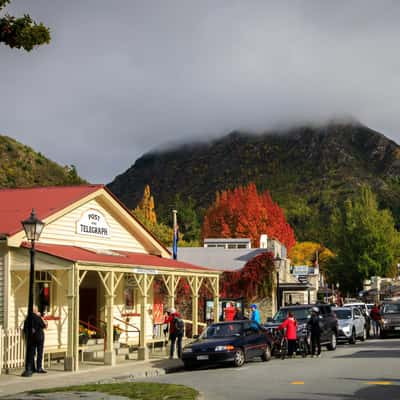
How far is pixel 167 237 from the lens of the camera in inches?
2955

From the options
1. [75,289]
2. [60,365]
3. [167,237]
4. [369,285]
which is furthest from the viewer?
[369,285]

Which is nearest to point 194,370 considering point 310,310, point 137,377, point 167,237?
point 137,377

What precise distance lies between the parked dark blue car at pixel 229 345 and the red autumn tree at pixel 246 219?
6623 centimetres

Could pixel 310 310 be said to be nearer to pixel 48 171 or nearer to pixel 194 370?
pixel 194 370

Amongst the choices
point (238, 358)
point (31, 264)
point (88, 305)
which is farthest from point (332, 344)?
point (31, 264)

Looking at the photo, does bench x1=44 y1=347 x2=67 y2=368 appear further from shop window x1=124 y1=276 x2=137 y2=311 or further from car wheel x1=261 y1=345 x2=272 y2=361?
car wheel x1=261 y1=345 x2=272 y2=361

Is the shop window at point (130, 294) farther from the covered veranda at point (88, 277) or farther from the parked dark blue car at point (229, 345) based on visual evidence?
the parked dark blue car at point (229, 345)

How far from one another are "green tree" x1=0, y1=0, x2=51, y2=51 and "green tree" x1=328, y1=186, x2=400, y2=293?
75.0 m

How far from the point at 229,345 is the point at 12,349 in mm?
6255

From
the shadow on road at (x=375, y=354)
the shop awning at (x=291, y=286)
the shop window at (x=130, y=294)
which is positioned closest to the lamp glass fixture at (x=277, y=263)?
the shop awning at (x=291, y=286)

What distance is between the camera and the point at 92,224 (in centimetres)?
2795

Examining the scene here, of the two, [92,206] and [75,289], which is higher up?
[92,206]

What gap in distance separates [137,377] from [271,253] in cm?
2302

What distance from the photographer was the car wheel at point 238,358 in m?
23.2
